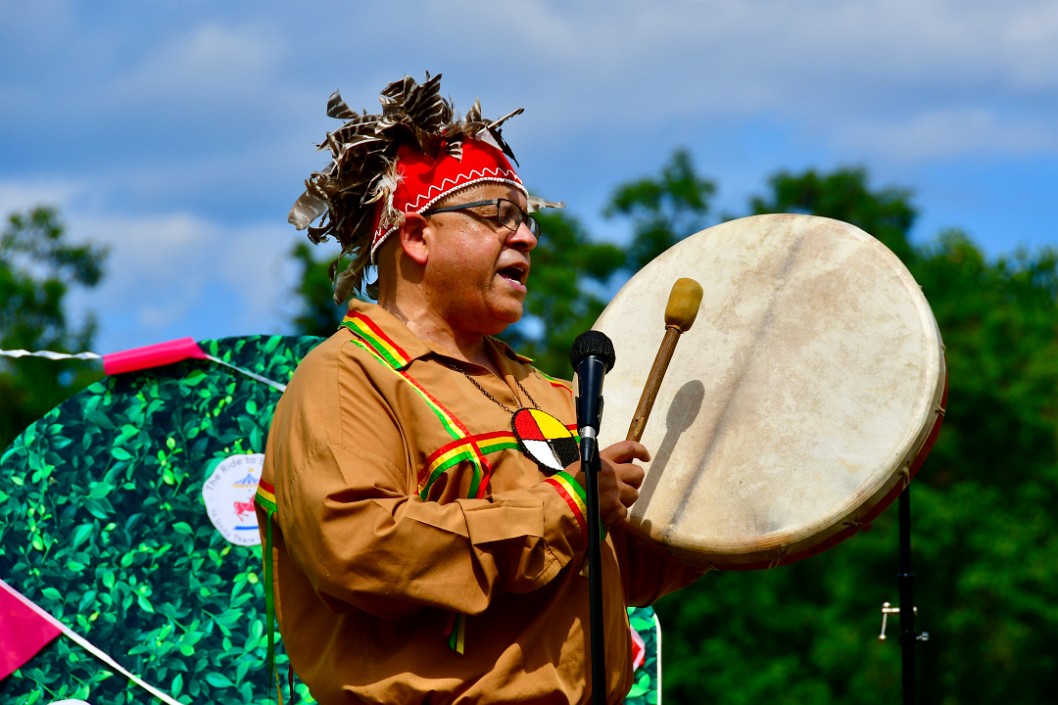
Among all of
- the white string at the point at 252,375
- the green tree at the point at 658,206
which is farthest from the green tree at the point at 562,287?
the white string at the point at 252,375

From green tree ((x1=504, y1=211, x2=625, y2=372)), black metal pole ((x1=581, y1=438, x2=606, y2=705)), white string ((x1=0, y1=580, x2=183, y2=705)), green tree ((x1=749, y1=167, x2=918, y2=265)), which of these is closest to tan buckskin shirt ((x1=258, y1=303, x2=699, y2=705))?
black metal pole ((x1=581, y1=438, x2=606, y2=705))

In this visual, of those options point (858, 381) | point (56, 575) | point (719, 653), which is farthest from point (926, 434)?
point (719, 653)

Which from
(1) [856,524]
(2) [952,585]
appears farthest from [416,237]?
(2) [952,585]

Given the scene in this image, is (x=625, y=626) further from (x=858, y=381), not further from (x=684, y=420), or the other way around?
(x=858, y=381)

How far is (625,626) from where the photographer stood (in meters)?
2.99

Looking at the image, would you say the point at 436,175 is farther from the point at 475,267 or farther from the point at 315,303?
the point at 315,303

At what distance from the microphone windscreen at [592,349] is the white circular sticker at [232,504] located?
1788 mm

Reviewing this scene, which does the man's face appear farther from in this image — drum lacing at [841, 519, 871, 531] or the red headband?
drum lacing at [841, 519, 871, 531]

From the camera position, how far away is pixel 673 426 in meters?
3.20

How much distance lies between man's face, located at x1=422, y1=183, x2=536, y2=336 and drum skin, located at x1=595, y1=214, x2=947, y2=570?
0.31m

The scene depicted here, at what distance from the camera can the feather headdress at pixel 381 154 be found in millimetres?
3227

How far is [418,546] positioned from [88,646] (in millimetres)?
1871

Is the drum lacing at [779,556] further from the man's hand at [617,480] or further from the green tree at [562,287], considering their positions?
the green tree at [562,287]

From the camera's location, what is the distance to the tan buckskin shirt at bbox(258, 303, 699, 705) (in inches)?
103
